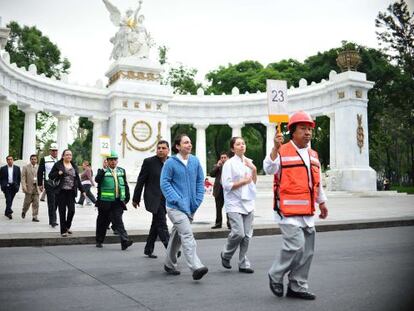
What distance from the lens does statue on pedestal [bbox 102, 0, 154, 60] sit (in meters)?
35.2

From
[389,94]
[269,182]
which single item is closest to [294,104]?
[269,182]

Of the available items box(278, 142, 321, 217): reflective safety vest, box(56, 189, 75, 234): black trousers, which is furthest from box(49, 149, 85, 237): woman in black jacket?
box(278, 142, 321, 217): reflective safety vest

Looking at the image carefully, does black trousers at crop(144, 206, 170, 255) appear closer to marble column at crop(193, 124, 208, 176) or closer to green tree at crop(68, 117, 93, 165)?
marble column at crop(193, 124, 208, 176)

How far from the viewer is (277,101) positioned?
279 inches

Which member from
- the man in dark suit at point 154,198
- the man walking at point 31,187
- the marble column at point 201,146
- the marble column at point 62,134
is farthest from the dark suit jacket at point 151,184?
the marble column at point 201,146

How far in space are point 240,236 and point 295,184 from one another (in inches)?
76.1

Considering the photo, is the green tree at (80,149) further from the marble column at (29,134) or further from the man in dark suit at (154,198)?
the man in dark suit at (154,198)

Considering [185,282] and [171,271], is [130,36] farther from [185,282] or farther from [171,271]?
[185,282]

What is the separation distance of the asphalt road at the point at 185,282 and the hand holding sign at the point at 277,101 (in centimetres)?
231

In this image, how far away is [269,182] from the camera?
36.3m

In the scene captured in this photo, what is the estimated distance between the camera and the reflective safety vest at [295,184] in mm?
5156

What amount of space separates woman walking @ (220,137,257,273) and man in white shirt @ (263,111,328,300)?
1623 mm

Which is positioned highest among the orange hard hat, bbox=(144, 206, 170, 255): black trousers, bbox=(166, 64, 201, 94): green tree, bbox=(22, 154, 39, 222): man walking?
bbox=(166, 64, 201, 94): green tree

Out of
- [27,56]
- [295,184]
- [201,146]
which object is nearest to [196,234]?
[295,184]
